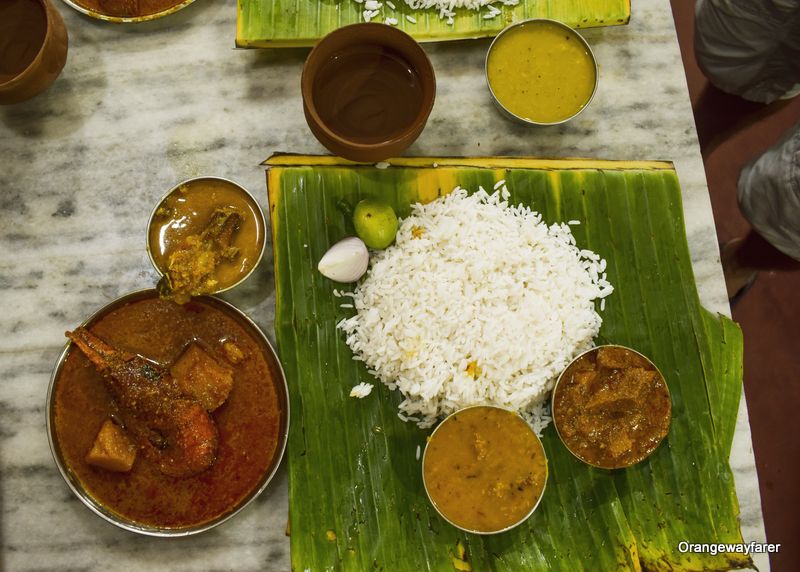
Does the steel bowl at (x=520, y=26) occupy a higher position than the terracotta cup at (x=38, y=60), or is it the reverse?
the terracotta cup at (x=38, y=60)

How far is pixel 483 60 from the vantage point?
2.58 metres

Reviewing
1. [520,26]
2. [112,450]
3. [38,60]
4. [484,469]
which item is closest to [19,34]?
[38,60]

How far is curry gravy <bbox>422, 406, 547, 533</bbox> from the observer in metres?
2.06

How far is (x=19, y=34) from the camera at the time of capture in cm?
232

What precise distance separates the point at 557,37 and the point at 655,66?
49cm

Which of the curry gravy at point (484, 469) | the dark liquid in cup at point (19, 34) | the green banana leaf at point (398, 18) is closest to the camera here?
the curry gravy at point (484, 469)

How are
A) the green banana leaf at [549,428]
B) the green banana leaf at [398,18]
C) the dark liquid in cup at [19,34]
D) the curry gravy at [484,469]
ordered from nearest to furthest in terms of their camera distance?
the curry gravy at [484,469] → the green banana leaf at [549,428] → the dark liquid in cup at [19,34] → the green banana leaf at [398,18]

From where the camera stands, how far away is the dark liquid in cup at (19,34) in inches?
90.9

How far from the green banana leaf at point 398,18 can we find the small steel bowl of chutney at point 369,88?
0.29 m

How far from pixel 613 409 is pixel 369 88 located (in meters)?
1.36

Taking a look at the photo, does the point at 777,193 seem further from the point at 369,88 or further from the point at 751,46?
the point at 369,88

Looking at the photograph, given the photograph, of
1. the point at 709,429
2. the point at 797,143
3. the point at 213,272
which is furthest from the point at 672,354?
the point at 213,272

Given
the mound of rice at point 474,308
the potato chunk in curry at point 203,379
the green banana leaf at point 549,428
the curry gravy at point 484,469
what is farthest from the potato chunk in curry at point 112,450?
the curry gravy at point 484,469

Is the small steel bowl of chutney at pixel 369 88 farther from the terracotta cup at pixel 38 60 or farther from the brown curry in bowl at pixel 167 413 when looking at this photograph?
the terracotta cup at pixel 38 60
